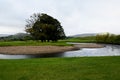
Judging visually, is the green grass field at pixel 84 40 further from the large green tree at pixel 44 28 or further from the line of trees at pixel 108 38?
the large green tree at pixel 44 28

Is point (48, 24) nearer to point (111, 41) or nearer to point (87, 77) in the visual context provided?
point (111, 41)

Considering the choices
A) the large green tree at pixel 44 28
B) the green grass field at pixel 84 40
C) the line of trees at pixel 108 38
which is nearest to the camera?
the large green tree at pixel 44 28

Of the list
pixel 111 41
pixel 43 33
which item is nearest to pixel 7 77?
pixel 43 33

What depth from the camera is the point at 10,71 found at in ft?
48.2

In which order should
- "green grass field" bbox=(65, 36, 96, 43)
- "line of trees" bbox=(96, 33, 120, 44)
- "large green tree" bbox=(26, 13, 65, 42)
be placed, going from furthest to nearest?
1. "green grass field" bbox=(65, 36, 96, 43)
2. "line of trees" bbox=(96, 33, 120, 44)
3. "large green tree" bbox=(26, 13, 65, 42)

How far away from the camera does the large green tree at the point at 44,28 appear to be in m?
85.2

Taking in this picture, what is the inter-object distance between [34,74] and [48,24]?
247 feet

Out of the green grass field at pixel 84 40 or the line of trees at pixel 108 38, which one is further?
the green grass field at pixel 84 40

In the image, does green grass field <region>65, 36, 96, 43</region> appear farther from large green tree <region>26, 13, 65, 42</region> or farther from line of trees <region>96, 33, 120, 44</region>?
large green tree <region>26, 13, 65, 42</region>

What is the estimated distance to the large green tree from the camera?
85.2m

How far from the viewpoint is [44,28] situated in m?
84.1

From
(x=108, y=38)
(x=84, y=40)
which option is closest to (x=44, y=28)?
(x=108, y=38)

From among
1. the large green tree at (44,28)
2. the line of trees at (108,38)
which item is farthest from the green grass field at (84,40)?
the large green tree at (44,28)

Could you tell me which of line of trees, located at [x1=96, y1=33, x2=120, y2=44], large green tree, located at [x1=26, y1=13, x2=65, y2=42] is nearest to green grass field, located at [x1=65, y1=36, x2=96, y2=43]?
line of trees, located at [x1=96, y1=33, x2=120, y2=44]
